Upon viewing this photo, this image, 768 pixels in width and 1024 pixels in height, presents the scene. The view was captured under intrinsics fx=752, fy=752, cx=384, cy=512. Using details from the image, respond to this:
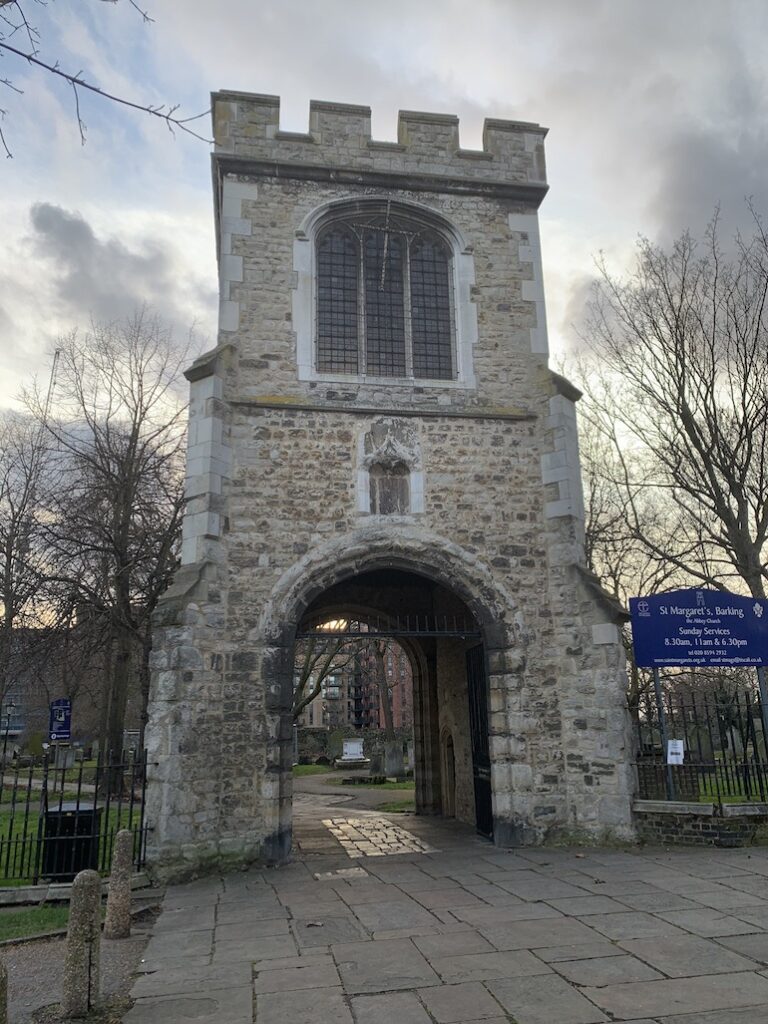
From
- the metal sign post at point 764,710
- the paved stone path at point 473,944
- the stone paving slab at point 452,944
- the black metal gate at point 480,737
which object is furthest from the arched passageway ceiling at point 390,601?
the stone paving slab at point 452,944

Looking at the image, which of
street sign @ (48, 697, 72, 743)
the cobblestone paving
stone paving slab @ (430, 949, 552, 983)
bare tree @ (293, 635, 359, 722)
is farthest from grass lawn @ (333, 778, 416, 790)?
stone paving slab @ (430, 949, 552, 983)

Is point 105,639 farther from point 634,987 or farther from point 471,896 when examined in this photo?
point 634,987

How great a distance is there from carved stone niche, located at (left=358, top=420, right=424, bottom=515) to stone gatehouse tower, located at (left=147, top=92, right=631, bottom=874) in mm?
31

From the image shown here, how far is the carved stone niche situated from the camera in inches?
402

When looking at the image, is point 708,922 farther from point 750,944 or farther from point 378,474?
point 378,474

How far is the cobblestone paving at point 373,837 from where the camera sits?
10078mm

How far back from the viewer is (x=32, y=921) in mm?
6938

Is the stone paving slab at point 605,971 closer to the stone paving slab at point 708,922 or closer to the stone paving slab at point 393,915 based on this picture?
the stone paving slab at point 708,922

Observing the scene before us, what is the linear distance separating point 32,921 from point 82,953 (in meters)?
3.04

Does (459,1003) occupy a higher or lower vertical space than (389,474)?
lower

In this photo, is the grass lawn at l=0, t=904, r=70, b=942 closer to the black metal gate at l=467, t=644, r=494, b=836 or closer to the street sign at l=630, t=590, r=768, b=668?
the black metal gate at l=467, t=644, r=494, b=836

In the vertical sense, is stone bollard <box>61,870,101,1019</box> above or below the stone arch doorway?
below

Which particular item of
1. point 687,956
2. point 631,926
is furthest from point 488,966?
point 631,926

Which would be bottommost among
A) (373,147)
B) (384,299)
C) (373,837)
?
(373,837)
